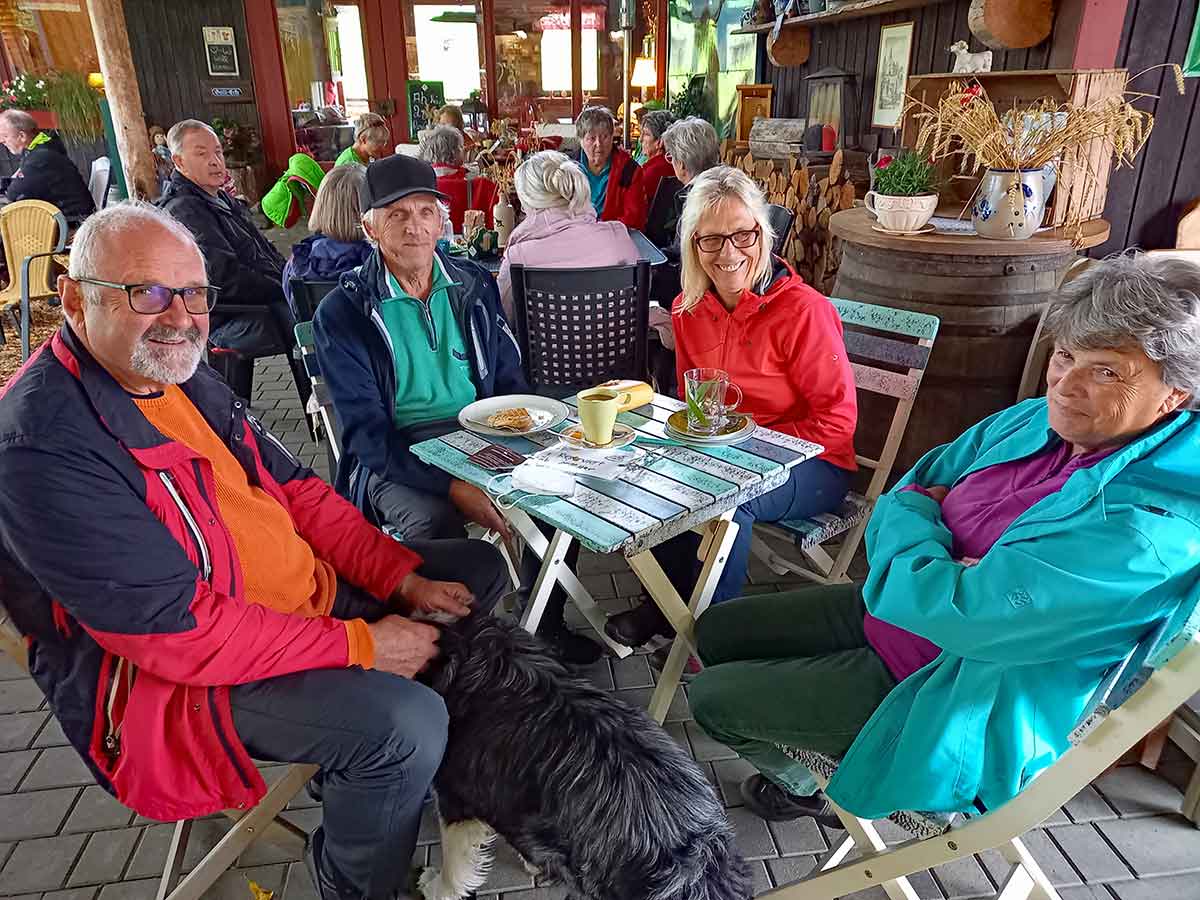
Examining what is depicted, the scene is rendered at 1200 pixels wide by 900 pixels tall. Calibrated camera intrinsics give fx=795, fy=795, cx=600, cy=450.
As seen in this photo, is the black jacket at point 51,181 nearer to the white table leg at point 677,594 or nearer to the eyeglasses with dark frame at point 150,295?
the eyeglasses with dark frame at point 150,295

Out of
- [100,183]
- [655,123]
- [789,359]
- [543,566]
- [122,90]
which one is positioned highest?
[122,90]

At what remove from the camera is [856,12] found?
4.75 meters

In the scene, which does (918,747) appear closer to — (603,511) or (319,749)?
(603,511)

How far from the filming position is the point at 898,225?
2.88 m

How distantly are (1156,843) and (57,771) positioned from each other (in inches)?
108

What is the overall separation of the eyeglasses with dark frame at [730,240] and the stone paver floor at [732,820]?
1.42m

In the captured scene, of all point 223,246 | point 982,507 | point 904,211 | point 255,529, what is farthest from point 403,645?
point 223,246

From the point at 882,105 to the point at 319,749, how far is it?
4959mm

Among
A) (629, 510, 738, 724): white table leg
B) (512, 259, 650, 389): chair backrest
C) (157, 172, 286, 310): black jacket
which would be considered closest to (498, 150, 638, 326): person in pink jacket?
(512, 259, 650, 389): chair backrest

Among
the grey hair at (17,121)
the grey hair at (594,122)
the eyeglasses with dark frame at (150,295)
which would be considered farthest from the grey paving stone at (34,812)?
the grey hair at (17,121)

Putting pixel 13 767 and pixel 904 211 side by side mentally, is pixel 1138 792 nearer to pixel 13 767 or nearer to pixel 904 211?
pixel 904 211

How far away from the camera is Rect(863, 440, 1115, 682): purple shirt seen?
144 centimetres

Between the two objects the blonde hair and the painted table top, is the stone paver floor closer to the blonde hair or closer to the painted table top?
the painted table top

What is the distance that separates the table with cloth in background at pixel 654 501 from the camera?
1606 millimetres
